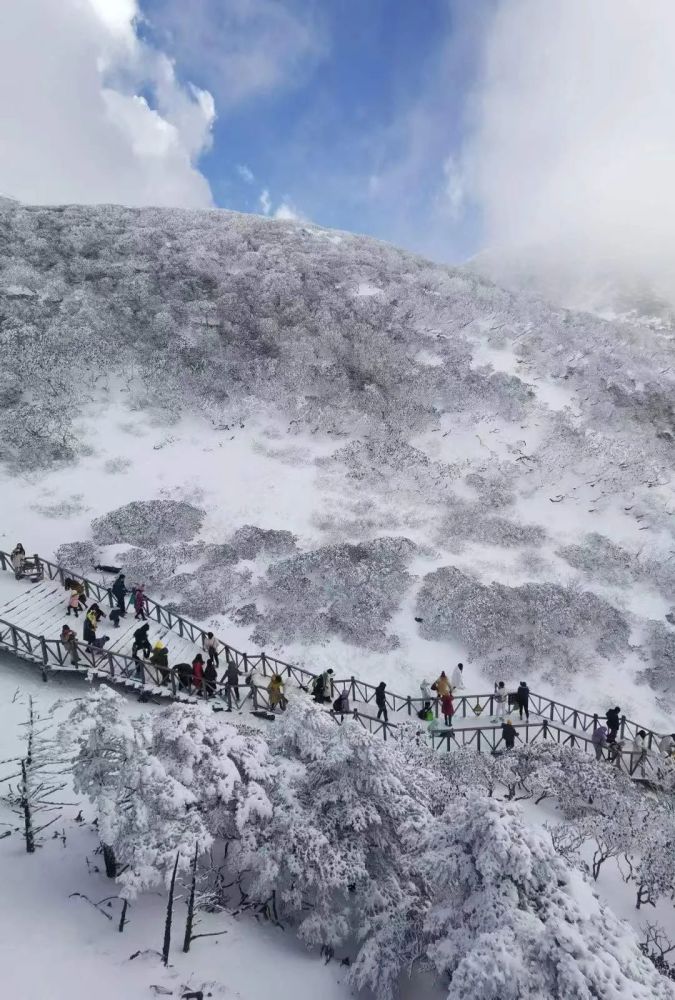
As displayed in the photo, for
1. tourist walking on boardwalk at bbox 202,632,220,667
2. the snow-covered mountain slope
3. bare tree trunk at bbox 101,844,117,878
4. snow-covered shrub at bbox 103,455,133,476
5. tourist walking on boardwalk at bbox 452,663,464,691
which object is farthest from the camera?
snow-covered shrub at bbox 103,455,133,476

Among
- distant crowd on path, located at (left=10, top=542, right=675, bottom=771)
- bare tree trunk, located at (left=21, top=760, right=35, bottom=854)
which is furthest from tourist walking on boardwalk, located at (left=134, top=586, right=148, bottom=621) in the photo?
bare tree trunk, located at (left=21, top=760, right=35, bottom=854)

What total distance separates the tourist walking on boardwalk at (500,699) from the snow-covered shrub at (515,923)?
28.3ft

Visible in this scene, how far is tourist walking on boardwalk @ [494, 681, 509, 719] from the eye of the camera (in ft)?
52.6

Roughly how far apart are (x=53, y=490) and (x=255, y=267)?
21.5m

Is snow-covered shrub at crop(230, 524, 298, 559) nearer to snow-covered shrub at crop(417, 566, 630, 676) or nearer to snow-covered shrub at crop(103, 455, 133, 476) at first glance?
snow-covered shrub at crop(417, 566, 630, 676)

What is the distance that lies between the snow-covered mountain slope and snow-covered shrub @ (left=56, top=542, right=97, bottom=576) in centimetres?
8

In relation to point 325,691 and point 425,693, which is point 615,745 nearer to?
point 425,693

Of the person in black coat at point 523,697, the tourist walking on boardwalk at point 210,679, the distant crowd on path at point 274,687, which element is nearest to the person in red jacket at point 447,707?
the distant crowd on path at point 274,687

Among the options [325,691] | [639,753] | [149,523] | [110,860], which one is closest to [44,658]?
[110,860]

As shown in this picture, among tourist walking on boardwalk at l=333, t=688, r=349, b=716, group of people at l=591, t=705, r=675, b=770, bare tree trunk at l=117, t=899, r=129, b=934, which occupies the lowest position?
bare tree trunk at l=117, t=899, r=129, b=934

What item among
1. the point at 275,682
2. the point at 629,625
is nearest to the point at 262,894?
the point at 275,682

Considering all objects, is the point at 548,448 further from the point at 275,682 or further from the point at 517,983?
the point at 517,983

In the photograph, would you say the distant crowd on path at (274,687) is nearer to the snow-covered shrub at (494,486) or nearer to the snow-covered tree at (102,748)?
the snow-covered tree at (102,748)

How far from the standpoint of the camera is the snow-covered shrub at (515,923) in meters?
5.93
